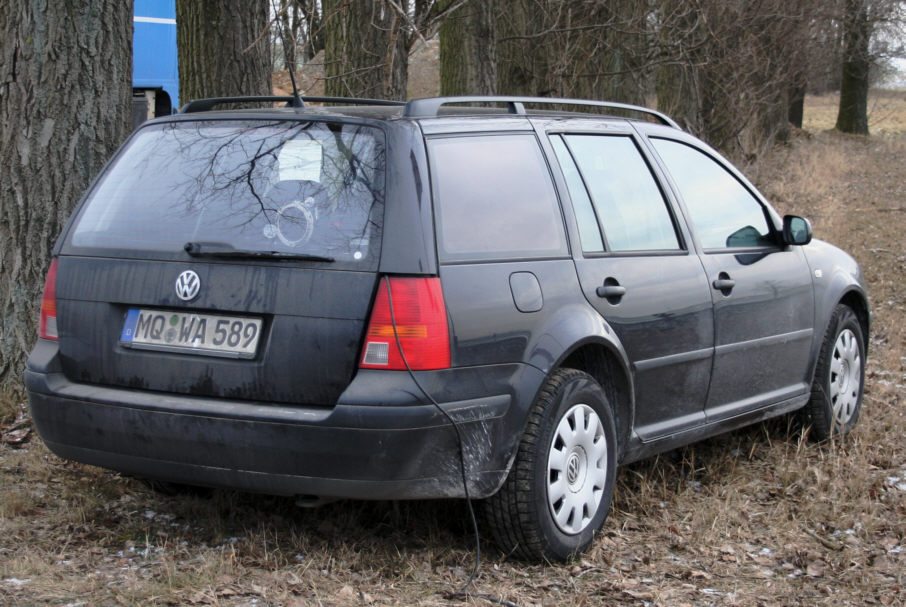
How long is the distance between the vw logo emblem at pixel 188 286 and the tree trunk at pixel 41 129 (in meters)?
2.36

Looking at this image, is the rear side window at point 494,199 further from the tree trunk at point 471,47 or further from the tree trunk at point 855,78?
the tree trunk at point 855,78

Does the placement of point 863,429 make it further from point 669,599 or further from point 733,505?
point 669,599

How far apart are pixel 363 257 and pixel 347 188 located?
0.91 feet

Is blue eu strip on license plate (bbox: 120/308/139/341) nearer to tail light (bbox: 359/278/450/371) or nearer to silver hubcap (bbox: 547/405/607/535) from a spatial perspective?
tail light (bbox: 359/278/450/371)

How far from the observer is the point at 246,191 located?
4.06 meters

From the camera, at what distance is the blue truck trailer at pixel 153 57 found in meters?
16.8

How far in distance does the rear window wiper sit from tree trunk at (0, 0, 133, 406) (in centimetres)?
236

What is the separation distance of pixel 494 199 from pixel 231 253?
961 mm

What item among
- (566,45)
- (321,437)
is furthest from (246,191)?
(566,45)

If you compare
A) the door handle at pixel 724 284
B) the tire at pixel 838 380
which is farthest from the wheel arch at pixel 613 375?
the tire at pixel 838 380

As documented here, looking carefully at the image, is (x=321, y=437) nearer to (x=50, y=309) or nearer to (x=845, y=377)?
(x=50, y=309)

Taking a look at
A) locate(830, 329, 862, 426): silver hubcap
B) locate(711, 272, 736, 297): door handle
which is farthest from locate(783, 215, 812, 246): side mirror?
→ locate(830, 329, 862, 426): silver hubcap

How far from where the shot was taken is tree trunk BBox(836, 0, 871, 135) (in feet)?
95.7

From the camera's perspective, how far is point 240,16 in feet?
26.9
